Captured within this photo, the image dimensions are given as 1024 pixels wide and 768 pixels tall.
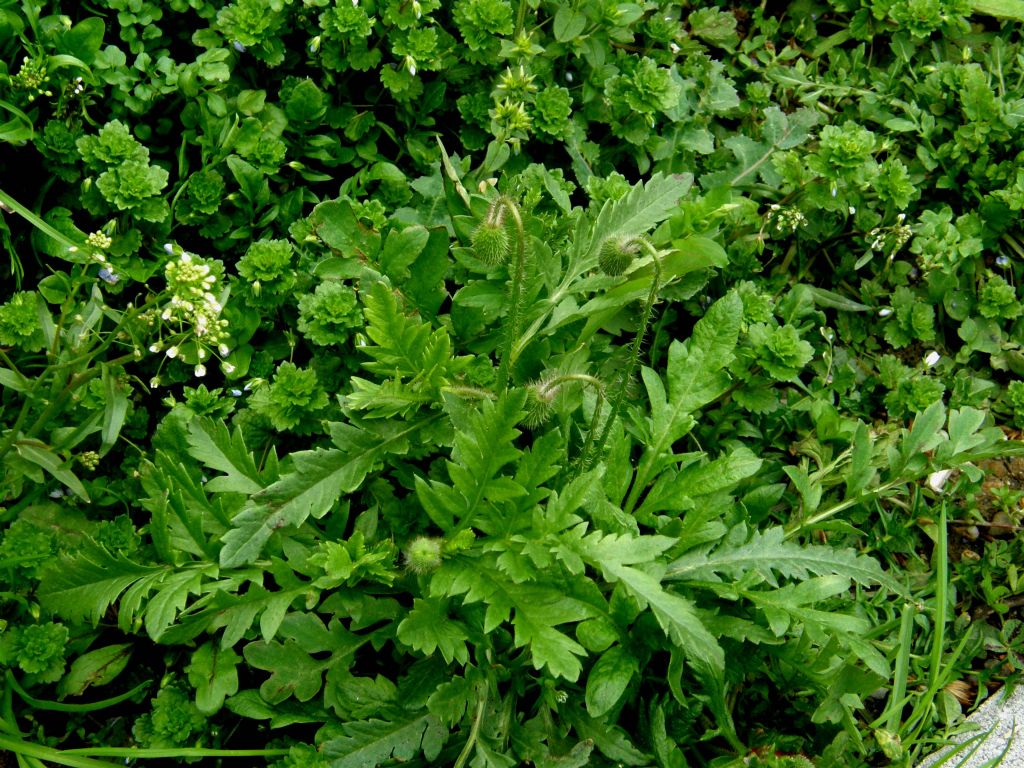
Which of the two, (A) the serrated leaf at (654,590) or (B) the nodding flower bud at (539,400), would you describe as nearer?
(A) the serrated leaf at (654,590)

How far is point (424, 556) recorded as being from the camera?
248 centimetres

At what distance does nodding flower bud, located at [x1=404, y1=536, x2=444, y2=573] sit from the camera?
2490mm

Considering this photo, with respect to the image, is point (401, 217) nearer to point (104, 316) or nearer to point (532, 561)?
point (104, 316)

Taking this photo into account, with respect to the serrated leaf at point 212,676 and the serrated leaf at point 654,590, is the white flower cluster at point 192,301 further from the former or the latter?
the serrated leaf at point 654,590

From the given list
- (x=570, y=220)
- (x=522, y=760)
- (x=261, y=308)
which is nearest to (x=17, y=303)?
(x=261, y=308)

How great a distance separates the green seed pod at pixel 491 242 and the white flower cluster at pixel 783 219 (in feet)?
4.09

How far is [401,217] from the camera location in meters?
3.26

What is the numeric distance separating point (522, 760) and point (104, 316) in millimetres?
1827

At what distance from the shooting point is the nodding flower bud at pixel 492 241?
2.67 m

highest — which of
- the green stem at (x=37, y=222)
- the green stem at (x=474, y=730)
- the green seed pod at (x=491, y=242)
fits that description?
the green stem at (x=37, y=222)

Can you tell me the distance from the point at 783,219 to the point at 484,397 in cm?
153

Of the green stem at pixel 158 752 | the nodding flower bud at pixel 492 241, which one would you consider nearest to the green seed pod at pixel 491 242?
the nodding flower bud at pixel 492 241

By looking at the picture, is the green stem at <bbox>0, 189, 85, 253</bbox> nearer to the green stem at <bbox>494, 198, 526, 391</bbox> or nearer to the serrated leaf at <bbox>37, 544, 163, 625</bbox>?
the serrated leaf at <bbox>37, 544, 163, 625</bbox>

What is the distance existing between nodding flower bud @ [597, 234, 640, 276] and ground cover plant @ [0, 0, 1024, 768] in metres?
0.02
